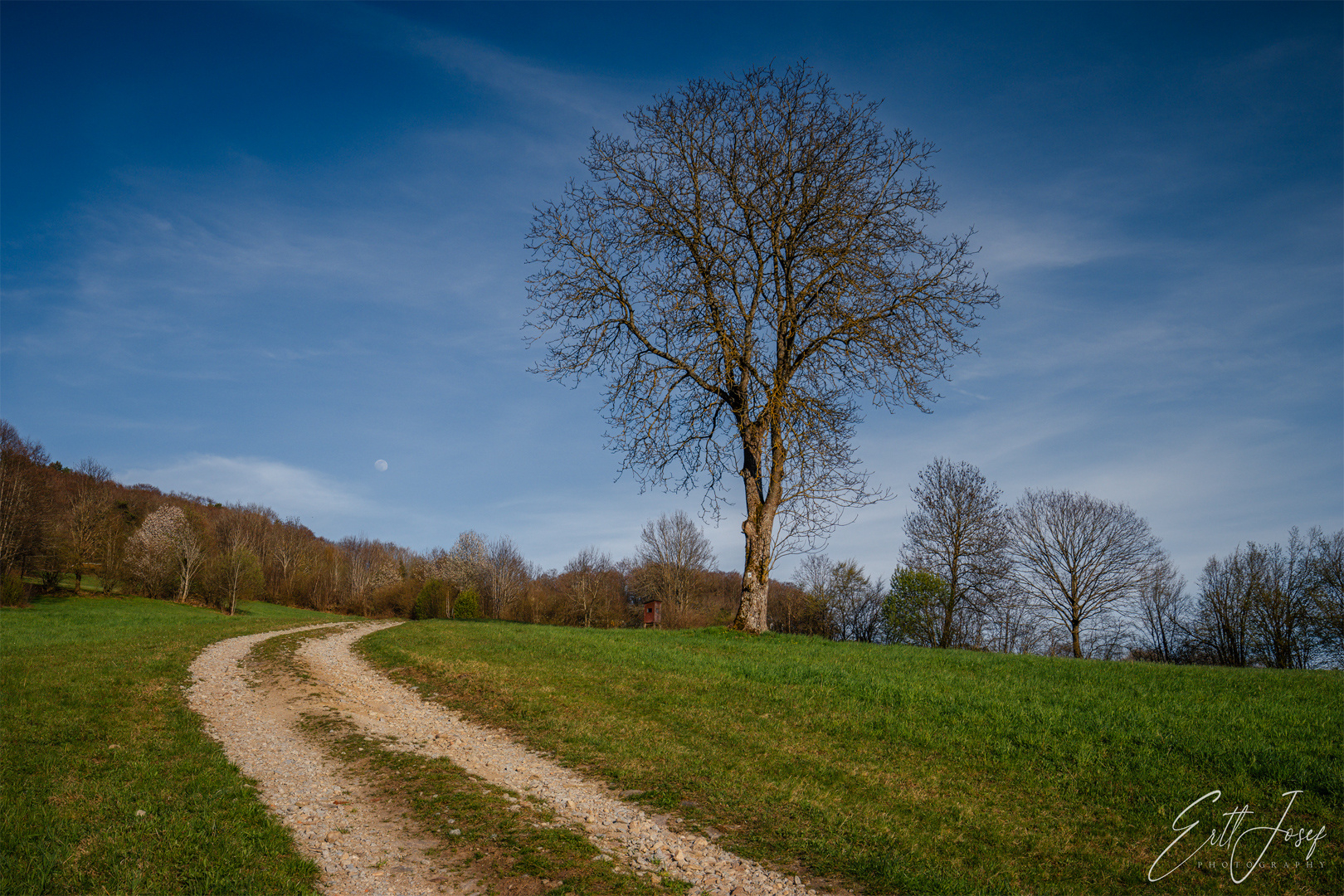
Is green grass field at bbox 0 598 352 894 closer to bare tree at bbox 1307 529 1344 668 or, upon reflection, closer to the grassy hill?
the grassy hill

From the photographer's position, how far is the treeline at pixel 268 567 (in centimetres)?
4400

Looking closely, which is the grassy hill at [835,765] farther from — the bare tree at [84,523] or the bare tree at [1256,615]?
the bare tree at [84,523]

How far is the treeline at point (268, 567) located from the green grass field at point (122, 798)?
27.1 metres

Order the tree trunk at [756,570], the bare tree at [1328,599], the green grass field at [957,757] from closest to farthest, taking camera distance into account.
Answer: the green grass field at [957,757] < the tree trunk at [756,570] < the bare tree at [1328,599]

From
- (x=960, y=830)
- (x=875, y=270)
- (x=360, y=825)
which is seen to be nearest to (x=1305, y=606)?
(x=875, y=270)

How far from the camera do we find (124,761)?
7.23m

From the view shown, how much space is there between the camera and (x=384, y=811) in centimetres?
604

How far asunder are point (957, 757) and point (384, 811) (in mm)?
A: 6325

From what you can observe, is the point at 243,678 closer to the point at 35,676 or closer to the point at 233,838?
the point at 35,676

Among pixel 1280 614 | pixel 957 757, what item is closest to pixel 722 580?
pixel 1280 614

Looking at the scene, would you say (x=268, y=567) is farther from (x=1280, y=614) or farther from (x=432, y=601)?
(x=1280, y=614)

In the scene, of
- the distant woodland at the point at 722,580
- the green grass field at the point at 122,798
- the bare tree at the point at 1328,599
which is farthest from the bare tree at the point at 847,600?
the green grass field at the point at 122,798

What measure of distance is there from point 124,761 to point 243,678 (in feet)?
18.1

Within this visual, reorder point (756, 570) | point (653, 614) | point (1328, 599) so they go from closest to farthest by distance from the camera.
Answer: point (756, 570), point (1328, 599), point (653, 614)
